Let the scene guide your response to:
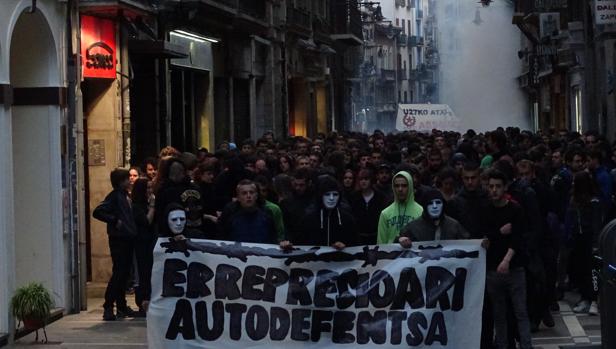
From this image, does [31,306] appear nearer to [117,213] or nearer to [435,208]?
[117,213]

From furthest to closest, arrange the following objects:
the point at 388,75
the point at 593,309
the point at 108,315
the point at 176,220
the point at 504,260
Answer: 1. the point at 388,75
2. the point at 108,315
3. the point at 593,309
4. the point at 504,260
5. the point at 176,220

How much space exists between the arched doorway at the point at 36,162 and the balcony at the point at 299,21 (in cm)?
2269

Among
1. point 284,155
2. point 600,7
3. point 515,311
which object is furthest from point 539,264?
point 600,7

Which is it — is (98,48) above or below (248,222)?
above

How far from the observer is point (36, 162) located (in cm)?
1684

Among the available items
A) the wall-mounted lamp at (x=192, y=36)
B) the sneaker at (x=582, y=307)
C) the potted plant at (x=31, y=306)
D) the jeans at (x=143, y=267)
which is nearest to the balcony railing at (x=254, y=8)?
the wall-mounted lamp at (x=192, y=36)

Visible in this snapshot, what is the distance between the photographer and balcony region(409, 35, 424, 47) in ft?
462

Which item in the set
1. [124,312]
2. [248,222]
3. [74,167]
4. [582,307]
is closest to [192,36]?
[74,167]

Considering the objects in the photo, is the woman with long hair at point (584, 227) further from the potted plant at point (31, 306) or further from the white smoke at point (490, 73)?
the white smoke at point (490, 73)

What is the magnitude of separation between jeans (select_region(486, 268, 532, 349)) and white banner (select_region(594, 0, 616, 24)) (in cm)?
1676

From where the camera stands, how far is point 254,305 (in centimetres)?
1130

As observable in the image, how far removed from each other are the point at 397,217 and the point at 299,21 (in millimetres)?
29652

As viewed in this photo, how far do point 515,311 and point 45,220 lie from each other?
6.41 metres

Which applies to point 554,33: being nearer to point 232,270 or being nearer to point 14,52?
point 14,52
